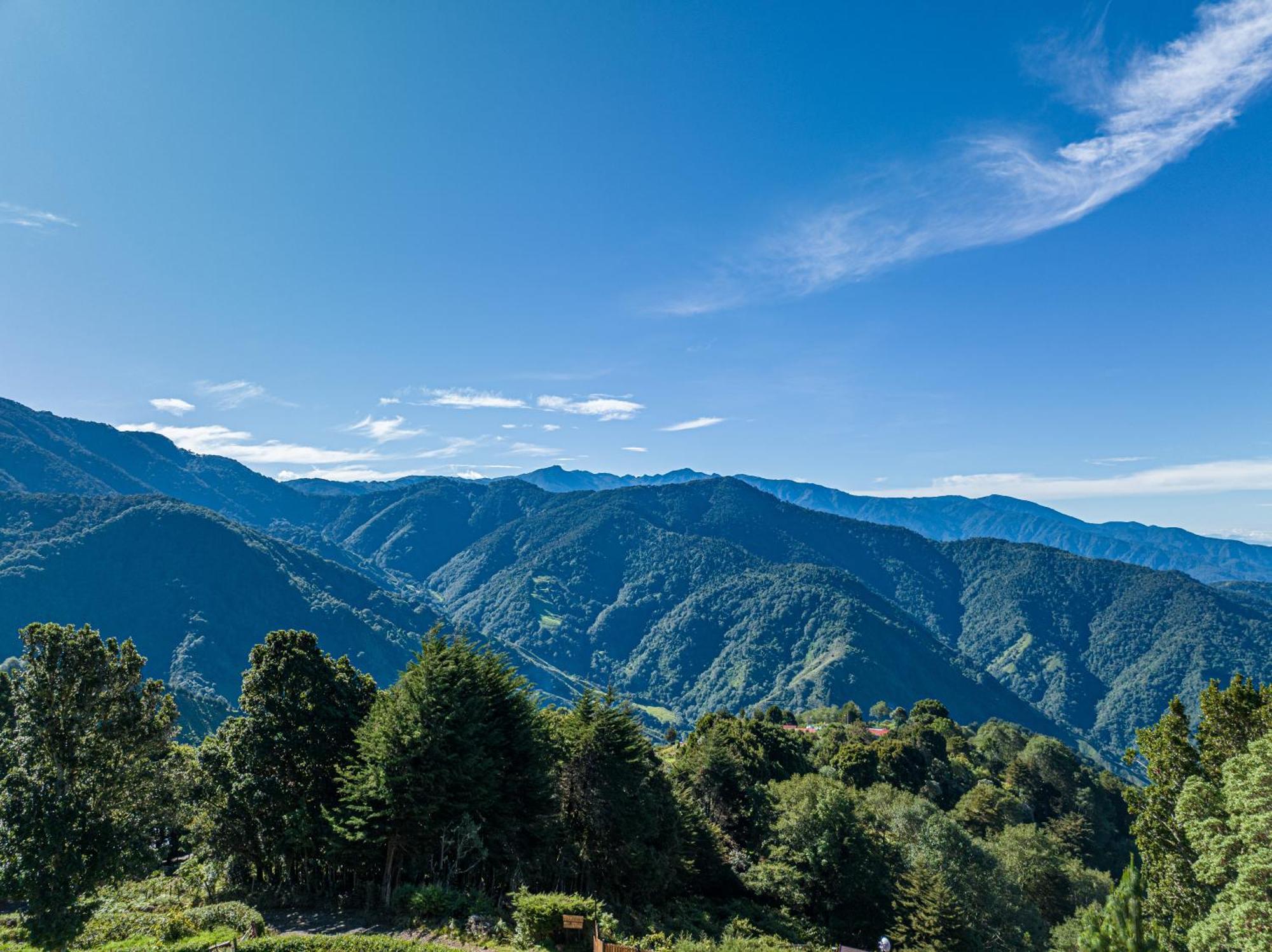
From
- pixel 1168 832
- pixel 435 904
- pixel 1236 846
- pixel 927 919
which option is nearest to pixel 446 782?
pixel 435 904

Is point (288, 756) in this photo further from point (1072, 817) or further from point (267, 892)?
point (1072, 817)

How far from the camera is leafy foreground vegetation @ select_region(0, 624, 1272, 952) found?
810 inches

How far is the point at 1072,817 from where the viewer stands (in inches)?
2785

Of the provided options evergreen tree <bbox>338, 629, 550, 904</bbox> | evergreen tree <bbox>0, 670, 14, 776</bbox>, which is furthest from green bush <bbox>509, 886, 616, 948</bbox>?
evergreen tree <bbox>0, 670, 14, 776</bbox>

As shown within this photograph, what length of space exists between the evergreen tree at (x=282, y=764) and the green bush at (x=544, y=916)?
31.9 ft

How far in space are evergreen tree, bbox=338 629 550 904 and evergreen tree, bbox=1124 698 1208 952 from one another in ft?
89.0

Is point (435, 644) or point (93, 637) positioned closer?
point (93, 637)

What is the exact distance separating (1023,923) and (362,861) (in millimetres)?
42957

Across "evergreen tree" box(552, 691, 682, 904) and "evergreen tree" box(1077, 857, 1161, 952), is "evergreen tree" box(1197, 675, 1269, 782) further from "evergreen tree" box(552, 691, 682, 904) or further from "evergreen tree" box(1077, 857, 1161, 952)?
"evergreen tree" box(552, 691, 682, 904)

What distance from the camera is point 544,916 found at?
2067cm

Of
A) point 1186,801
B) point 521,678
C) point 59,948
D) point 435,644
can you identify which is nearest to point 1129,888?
point 1186,801

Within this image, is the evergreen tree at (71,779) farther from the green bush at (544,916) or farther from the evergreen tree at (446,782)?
the green bush at (544,916)

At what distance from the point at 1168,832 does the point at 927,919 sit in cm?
1245

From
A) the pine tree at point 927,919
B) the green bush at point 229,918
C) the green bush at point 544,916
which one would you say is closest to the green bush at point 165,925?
the green bush at point 229,918
